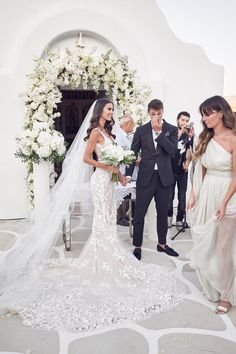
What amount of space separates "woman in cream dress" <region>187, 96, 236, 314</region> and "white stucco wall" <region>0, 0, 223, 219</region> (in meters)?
4.35

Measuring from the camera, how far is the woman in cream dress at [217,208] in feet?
10.6

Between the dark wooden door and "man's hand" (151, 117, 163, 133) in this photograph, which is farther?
the dark wooden door

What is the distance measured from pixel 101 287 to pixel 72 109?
6590 mm

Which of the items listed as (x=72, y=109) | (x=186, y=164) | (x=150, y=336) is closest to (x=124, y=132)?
(x=186, y=164)

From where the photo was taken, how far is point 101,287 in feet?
12.5

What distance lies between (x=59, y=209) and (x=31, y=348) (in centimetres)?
192

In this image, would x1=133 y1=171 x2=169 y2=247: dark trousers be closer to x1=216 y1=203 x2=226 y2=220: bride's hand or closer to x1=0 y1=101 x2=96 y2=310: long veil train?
x1=0 y1=101 x2=96 y2=310: long veil train

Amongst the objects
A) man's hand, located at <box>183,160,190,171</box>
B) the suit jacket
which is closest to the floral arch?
man's hand, located at <box>183,160,190,171</box>

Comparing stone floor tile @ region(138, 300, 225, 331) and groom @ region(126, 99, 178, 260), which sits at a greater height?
groom @ region(126, 99, 178, 260)

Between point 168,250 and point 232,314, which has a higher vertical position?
point 168,250

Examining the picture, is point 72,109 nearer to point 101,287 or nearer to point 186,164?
point 186,164

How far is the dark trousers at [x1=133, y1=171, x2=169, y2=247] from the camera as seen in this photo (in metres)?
4.63

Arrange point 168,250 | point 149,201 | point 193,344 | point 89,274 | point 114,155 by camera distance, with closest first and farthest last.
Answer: point 193,344
point 114,155
point 89,274
point 149,201
point 168,250

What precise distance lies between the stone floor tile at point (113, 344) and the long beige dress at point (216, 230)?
40.6 inches
